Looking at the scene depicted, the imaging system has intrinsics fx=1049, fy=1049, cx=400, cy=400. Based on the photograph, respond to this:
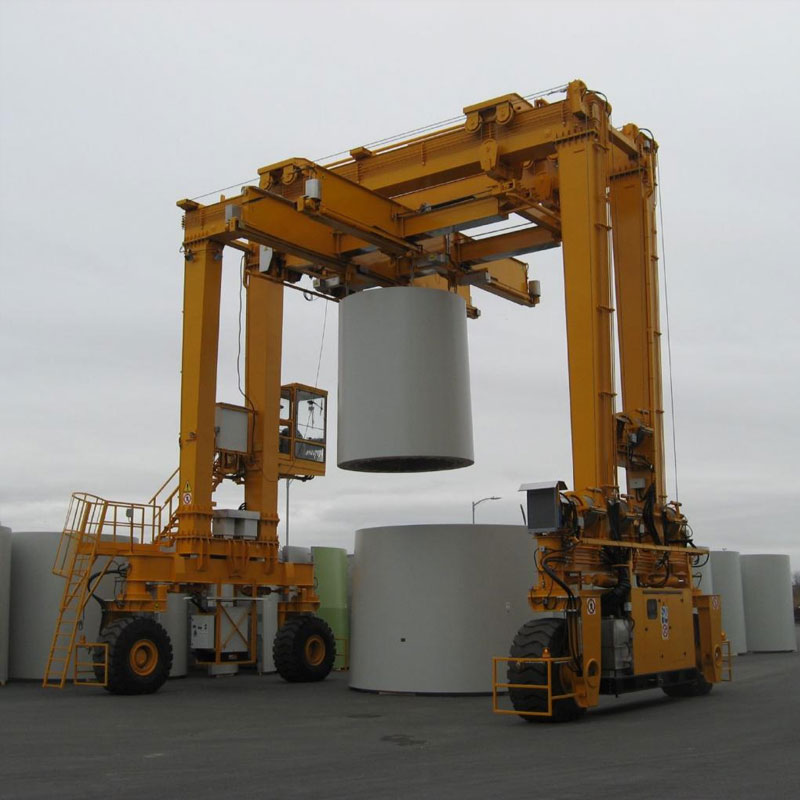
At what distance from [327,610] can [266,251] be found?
1070cm

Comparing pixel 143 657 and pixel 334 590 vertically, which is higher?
pixel 334 590

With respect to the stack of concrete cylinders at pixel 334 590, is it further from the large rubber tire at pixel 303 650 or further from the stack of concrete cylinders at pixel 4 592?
the stack of concrete cylinders at pixel 4 592

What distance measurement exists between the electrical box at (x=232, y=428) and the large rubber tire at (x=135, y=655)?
5.05 meters

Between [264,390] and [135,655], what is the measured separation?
756 cm

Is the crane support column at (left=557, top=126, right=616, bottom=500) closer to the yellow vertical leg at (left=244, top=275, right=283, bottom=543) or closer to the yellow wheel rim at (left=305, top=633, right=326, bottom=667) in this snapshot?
the yellow vertical leg at (left=244, top=275, right=283, bottom=543)

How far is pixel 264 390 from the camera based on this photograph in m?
25.4

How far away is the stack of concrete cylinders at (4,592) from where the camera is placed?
2256 cm

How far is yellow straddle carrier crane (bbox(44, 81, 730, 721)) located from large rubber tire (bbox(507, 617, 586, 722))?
0.03m

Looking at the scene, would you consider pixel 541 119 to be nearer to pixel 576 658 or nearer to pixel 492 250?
pixel 492 250

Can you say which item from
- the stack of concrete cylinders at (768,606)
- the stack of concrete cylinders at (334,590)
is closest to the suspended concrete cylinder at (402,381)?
the stack of concrete cylinders at (334,590)

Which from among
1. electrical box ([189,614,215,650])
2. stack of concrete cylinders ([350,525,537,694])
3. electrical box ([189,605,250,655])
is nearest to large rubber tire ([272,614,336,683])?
electrical box ([189,605,250,655])

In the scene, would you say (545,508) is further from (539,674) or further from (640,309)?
(640,309)

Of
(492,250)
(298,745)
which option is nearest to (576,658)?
(298,745)

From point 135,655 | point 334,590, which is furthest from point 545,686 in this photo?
point 334,590
